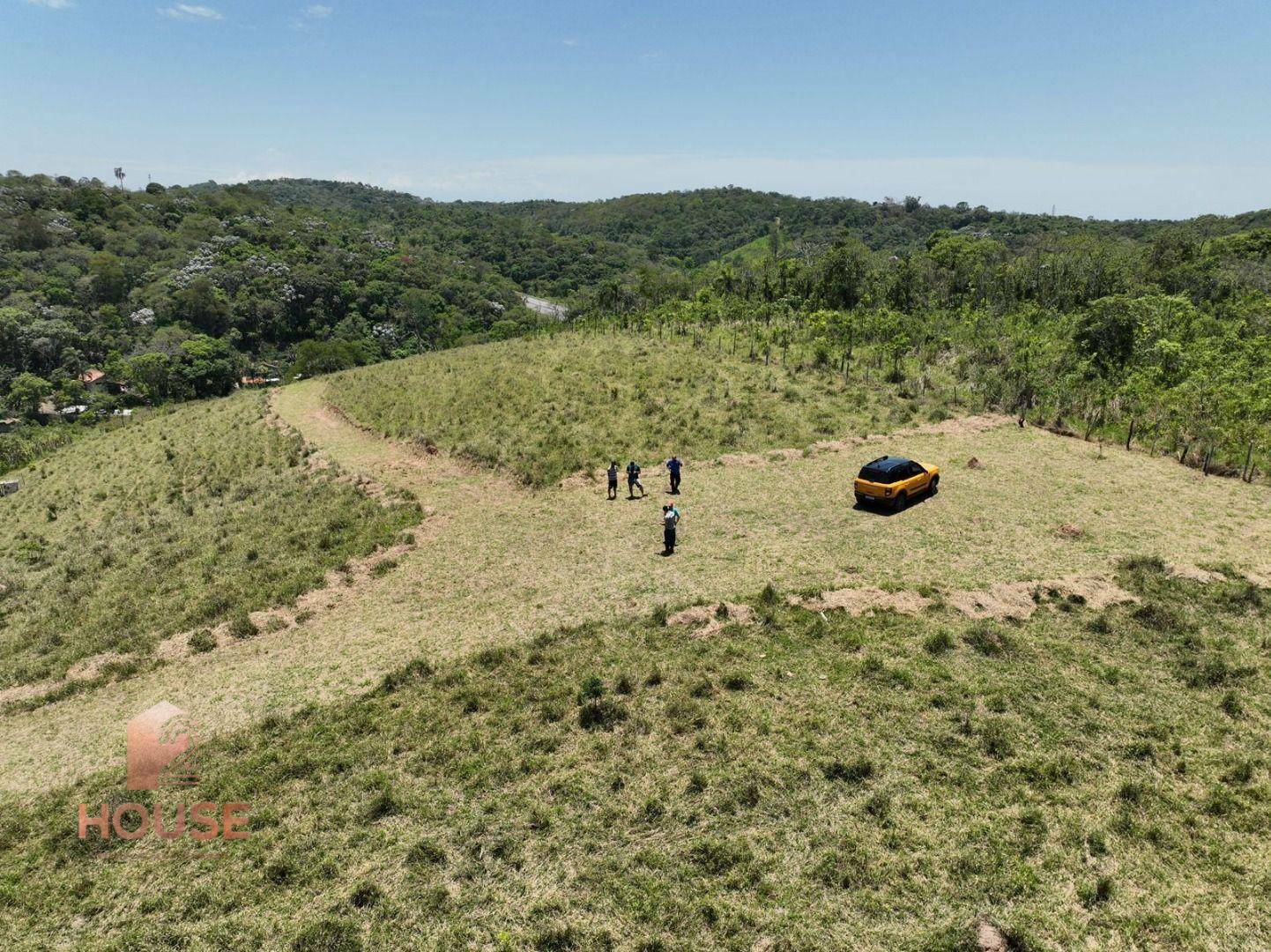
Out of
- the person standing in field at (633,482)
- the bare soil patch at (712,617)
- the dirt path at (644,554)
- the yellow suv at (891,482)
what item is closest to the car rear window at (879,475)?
the yellow suv at (891,482)

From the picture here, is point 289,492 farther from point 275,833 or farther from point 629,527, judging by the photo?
point 275,833

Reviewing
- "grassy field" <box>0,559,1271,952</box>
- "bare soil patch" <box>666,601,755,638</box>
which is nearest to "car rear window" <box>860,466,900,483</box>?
"grassy field" <box>0,559,1271,952</box>

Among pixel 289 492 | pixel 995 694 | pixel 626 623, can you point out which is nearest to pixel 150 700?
pixel 626 623

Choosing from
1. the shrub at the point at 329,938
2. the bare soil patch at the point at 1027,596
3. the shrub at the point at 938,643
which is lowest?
the shrub at the point at 329,938

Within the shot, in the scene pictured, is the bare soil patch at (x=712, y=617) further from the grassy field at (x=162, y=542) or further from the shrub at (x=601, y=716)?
the grassy field at (x=162, y=542)

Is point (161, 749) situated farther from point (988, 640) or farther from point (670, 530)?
point (988, 640)

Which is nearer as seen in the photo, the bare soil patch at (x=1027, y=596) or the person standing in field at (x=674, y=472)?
the bare soil patch at (x=1027, y=596)
